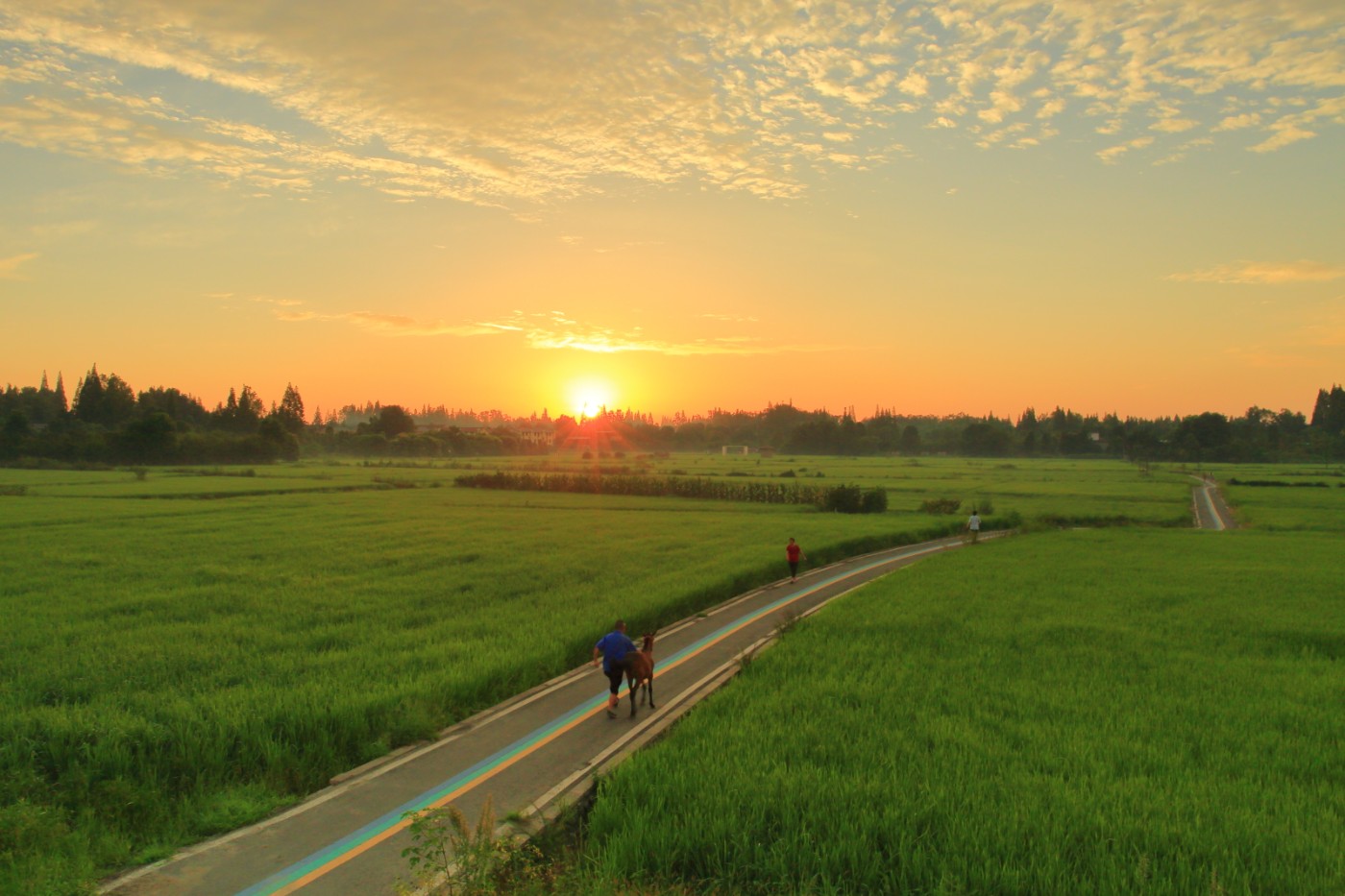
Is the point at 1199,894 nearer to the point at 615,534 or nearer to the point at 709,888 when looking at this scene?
the point at 709,888

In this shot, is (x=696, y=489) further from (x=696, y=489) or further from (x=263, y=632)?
(x=263, y=632)

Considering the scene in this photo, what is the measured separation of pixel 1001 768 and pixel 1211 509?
6879 centimetres

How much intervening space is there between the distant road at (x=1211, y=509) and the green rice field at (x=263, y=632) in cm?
1135

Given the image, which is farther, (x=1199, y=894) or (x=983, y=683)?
(x=983, y=683)

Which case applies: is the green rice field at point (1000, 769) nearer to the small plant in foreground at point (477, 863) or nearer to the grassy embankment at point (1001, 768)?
the grassy embankment at point (1001, 768)

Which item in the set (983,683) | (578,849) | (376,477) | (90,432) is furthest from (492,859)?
(90,432)

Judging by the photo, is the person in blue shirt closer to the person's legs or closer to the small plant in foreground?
the person's legs

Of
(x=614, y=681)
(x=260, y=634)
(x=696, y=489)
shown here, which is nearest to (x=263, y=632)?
(x=260, y=634)

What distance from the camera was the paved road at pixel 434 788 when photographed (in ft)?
23.6

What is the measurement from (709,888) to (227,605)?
1635 cm

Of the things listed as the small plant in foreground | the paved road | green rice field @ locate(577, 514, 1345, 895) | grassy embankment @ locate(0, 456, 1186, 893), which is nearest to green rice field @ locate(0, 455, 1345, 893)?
grassy embankment @ locate(0, 456, 1186, 893)

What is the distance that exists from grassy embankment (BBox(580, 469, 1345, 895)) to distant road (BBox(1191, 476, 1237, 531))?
41057 mm

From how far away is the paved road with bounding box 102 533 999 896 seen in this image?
23.6ft

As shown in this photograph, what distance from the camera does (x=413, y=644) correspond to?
50.0 ft
